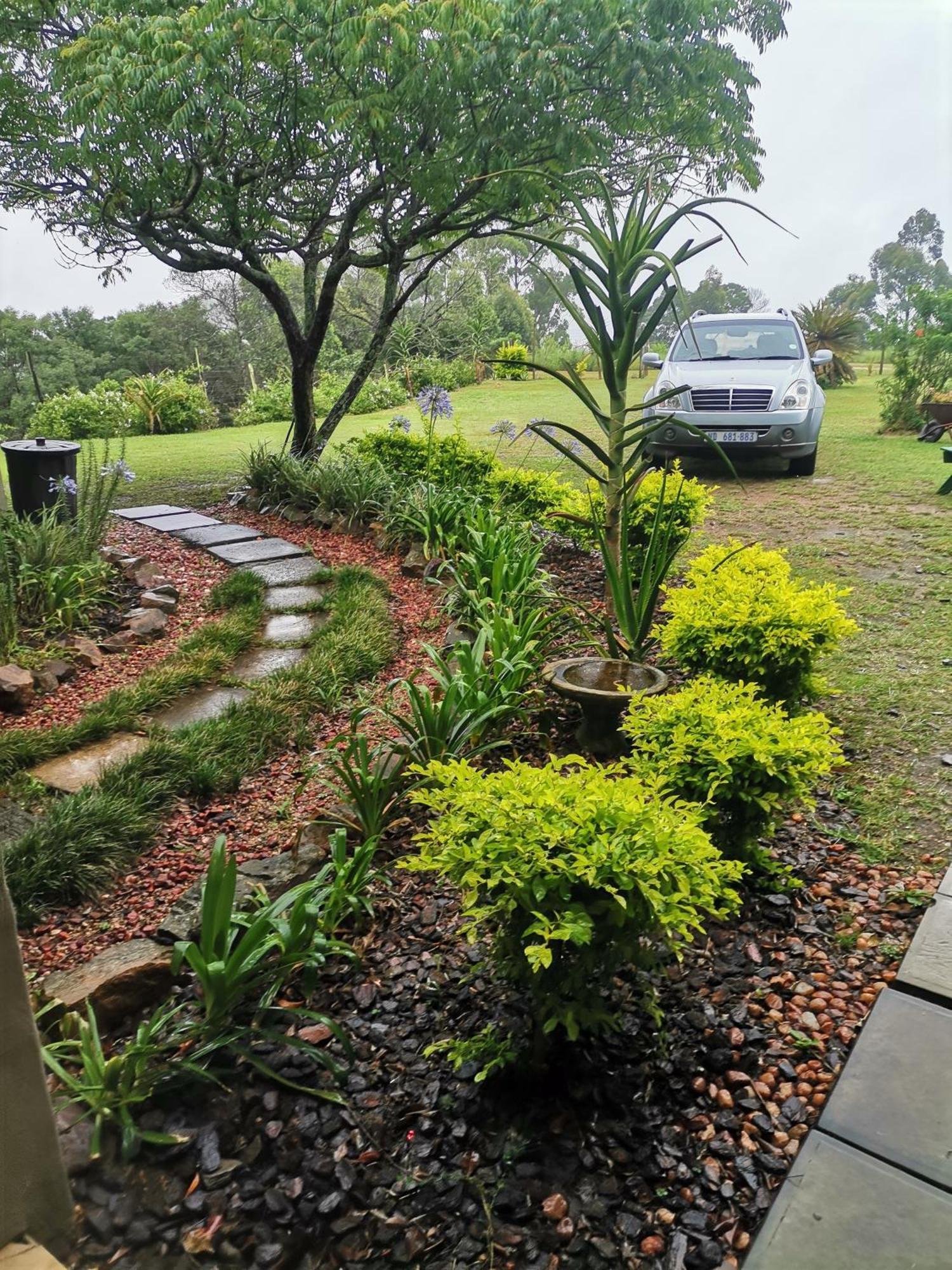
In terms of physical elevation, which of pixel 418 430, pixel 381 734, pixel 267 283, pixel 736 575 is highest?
pixel 267 283

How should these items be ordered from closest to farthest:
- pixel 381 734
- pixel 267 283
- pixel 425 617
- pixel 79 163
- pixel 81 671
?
pixel 381 734 < pixel 81 671 < pixel 425 617 < pixel 79 163 < pixel 267 283

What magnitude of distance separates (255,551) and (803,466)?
133 inches

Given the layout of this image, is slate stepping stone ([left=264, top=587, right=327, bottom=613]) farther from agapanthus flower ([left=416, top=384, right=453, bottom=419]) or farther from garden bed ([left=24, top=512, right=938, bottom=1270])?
garden bed ([left=24, top=512, right=938, bottom=1270])

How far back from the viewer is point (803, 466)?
496 centimetres

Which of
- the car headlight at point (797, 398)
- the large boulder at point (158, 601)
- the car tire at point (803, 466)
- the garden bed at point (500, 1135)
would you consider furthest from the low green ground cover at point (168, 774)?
the car tire at point (803, 466)

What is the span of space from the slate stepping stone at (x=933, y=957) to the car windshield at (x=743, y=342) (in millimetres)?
4130

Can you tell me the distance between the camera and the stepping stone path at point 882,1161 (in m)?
0.83

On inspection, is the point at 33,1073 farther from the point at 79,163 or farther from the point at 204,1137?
the point at 79,163

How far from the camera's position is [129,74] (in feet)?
9.80

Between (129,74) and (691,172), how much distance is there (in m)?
2.29

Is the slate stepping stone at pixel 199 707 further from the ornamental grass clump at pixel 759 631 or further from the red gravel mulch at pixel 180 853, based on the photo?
the ornamental grass clump at pixel 759 631

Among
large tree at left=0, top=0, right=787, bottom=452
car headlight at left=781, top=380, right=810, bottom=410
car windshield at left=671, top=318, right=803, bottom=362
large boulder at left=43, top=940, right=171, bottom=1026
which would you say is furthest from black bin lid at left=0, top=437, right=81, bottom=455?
car headlight at left=781, top=380, right=810, bottom=410

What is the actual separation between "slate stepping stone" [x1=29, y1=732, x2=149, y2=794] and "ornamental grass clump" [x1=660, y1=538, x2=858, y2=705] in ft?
4.07

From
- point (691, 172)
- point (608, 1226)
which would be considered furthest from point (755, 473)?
point (608, 1226)
